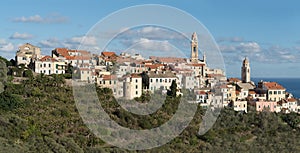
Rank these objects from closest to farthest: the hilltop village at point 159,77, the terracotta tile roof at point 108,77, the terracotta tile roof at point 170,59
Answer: the terracotta tile roof at point 108,77 < the hilltop village at point 159,77 < the terracotta tile roof at point 170,59

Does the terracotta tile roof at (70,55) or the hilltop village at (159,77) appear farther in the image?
the terracotta tile roof at (70,55)

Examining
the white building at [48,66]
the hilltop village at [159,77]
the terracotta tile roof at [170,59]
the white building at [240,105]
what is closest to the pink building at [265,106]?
the hilltop village at [159,77]

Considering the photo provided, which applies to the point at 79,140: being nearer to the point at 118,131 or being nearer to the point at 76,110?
the point at 118,131

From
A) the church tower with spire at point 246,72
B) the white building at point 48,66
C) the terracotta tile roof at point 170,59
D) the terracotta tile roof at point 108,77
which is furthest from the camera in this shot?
the church tower with spire at point 246,72

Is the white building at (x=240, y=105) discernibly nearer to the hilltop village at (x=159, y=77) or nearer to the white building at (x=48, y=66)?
the hilltop village at (x=159, y=77)

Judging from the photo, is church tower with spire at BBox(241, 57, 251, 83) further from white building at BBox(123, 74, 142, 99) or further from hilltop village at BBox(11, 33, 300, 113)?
white building at BBox(123, 74, 142, 99)

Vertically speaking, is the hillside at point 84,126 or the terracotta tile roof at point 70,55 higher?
the terracotta tile roof at point 70,55

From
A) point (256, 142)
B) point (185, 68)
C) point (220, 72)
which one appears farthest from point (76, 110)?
point (220, 72)

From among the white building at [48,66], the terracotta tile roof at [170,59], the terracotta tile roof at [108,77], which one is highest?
the terracotta tile roof at [170,59]
